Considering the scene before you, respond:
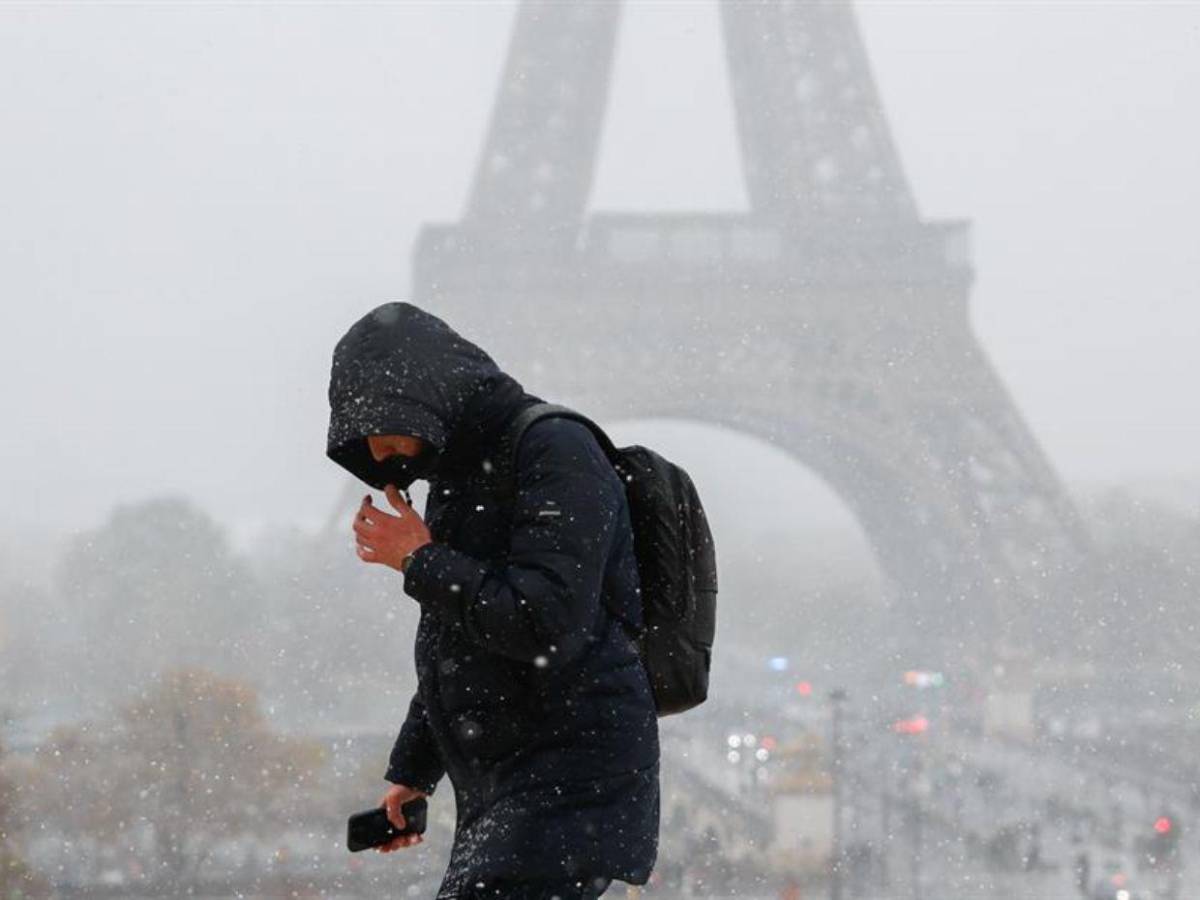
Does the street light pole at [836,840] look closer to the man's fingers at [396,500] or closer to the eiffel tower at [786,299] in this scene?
the eiffel tower at [786,299]

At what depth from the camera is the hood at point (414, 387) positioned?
141cm

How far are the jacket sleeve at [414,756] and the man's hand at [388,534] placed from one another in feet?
0.80

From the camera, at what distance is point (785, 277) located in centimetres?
1661

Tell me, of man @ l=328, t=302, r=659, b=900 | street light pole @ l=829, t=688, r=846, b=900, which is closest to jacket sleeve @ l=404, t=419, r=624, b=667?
man @ l=328, t=302, r=659, b=900

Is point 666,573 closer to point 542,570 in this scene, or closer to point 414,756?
point 542,570

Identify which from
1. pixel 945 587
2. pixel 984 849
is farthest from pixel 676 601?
pixel 984 849

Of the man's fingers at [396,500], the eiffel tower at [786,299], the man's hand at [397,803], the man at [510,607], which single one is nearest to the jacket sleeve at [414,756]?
the man's hand at [397,803]

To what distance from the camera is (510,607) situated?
134cm

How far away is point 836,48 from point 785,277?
243 centimetres

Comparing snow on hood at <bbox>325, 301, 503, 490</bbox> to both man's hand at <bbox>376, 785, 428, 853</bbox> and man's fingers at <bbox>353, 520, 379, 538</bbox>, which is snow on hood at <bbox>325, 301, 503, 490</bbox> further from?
man's hand at <bbox>376, 785, 428, 853</bbox>

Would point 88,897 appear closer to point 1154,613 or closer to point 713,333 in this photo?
point 713,333

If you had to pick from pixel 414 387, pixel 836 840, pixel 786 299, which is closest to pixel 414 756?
pixel 414 387

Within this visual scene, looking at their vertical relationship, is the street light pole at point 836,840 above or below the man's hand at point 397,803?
below

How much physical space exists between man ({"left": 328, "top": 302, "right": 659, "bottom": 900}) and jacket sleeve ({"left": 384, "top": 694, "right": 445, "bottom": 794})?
12 centimetres
